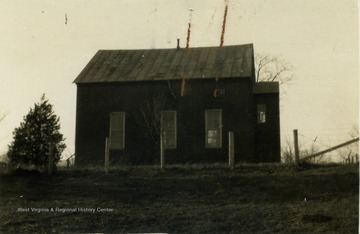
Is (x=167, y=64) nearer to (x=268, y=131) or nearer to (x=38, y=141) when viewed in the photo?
(x=268, y=131)

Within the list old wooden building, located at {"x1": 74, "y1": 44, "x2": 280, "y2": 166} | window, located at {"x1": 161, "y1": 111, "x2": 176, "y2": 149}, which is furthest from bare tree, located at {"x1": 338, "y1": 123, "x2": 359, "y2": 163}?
window, located at {"x1": 161, "y1": 111, "x2": 176, "y2": 149}

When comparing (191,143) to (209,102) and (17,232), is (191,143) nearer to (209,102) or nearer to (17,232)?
(209,102)

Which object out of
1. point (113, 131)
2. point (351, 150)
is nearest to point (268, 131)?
point (351, 150)

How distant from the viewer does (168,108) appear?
18766 millimetres

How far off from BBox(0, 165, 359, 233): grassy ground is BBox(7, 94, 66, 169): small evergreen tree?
4094 mm

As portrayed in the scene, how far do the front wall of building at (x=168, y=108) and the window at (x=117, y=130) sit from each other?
18 cm

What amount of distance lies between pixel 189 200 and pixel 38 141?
36.0 ft

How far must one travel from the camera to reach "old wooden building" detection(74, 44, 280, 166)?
60.0ft

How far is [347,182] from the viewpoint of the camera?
450 inches

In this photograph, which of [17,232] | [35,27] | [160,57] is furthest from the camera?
[160,57]

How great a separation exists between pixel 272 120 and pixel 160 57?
5.44 metres

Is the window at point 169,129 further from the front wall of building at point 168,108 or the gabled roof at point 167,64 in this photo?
the gabled roof at point 167,64

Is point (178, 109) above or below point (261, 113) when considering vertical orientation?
above

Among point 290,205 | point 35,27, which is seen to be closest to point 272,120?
point 290,205
